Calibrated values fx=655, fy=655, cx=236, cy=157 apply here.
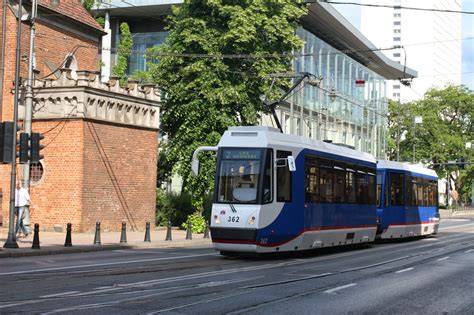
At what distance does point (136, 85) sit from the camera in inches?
1211

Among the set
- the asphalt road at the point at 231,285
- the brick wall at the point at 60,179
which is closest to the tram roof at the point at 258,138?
the asphalt road at the point at 231,285

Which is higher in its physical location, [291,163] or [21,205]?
[291,163]

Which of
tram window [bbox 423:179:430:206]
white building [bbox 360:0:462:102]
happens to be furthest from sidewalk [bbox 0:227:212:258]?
white building [bbox 360:0:462:102]

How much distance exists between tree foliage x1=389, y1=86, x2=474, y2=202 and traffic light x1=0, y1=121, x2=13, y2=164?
197 feet

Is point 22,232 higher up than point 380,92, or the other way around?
point 380,92

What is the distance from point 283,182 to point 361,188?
6.06 meters

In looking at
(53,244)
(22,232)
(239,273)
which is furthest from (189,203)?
(239,273)

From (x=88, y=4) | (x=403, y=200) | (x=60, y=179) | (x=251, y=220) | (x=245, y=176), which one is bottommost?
(x=251, y=220)

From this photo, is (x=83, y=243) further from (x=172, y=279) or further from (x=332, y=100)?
(x=332, y=100)

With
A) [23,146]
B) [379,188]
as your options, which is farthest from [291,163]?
[379,188]

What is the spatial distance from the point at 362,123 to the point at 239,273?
5540cm

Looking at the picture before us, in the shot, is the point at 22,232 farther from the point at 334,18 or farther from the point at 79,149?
the point at 334,18

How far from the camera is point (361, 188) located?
22.3 metres

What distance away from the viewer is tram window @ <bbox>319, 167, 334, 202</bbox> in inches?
754
